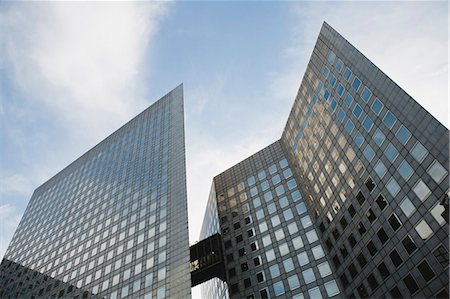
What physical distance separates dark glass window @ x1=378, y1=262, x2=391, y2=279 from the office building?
0.11m

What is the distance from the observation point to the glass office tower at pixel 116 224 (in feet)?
211

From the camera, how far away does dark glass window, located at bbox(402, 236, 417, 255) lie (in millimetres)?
38216

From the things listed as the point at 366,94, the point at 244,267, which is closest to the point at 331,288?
the point at 244,267

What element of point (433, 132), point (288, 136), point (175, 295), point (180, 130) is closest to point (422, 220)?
point (433, 132)

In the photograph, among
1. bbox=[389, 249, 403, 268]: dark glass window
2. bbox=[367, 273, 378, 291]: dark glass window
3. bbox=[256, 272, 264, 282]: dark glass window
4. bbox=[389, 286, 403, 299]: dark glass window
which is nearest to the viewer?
bbox=[389, 286, 403, 299]: dark glass window

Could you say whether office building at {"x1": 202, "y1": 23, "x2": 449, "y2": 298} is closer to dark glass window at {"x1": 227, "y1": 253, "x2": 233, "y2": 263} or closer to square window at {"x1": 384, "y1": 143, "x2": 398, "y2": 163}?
square window at {"x1": 384, "y1": 143, "x2": 398, "y2": 163}

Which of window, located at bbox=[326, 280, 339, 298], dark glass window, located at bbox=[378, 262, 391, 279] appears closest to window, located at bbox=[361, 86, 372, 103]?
dark glass window, located at bbox=[378, 262, 391, 279]

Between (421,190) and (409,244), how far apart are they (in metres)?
5.95

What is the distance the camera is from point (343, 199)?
52625 mm

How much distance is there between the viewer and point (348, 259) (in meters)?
50.8

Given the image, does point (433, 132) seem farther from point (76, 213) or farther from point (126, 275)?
point (76, 213)

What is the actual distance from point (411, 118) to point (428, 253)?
14442 millimetres

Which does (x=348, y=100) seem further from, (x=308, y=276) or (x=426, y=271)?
(x=308, y=276)

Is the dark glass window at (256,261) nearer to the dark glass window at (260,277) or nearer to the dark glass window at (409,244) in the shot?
the dark glass window at (260,277)
